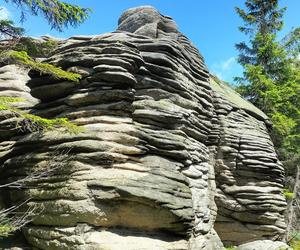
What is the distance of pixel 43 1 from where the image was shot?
29.4ft

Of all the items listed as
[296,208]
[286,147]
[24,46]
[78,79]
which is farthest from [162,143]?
[296,208]

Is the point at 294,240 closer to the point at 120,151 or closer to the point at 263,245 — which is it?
the point at 263,245

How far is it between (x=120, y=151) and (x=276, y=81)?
17.9 meters

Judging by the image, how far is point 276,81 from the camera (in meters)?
23.9

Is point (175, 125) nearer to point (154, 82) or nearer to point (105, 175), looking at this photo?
point (154, 82)

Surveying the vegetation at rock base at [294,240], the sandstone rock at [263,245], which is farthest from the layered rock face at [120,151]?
the vegetation at rock base at [294,240]

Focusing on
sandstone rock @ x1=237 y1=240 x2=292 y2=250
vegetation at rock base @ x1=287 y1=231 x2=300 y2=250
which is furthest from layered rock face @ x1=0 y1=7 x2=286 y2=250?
vegetation at rock base @ x1=287 y1=231 x2=300 y2=250

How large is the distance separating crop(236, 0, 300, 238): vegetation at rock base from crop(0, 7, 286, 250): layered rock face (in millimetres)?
9301

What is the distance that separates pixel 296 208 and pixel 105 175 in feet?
62.6

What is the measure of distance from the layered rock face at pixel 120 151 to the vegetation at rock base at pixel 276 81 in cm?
930

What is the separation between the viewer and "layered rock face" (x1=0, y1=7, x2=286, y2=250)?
26.3ft

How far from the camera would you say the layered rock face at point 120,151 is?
8031mm

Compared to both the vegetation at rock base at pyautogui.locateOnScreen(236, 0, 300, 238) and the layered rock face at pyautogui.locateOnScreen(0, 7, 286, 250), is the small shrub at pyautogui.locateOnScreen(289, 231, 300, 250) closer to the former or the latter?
the vegetation at rock base at pyautogui.locateOnScreen(236, 0, 300, 238)

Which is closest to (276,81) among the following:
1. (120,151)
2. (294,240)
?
(294,240)
